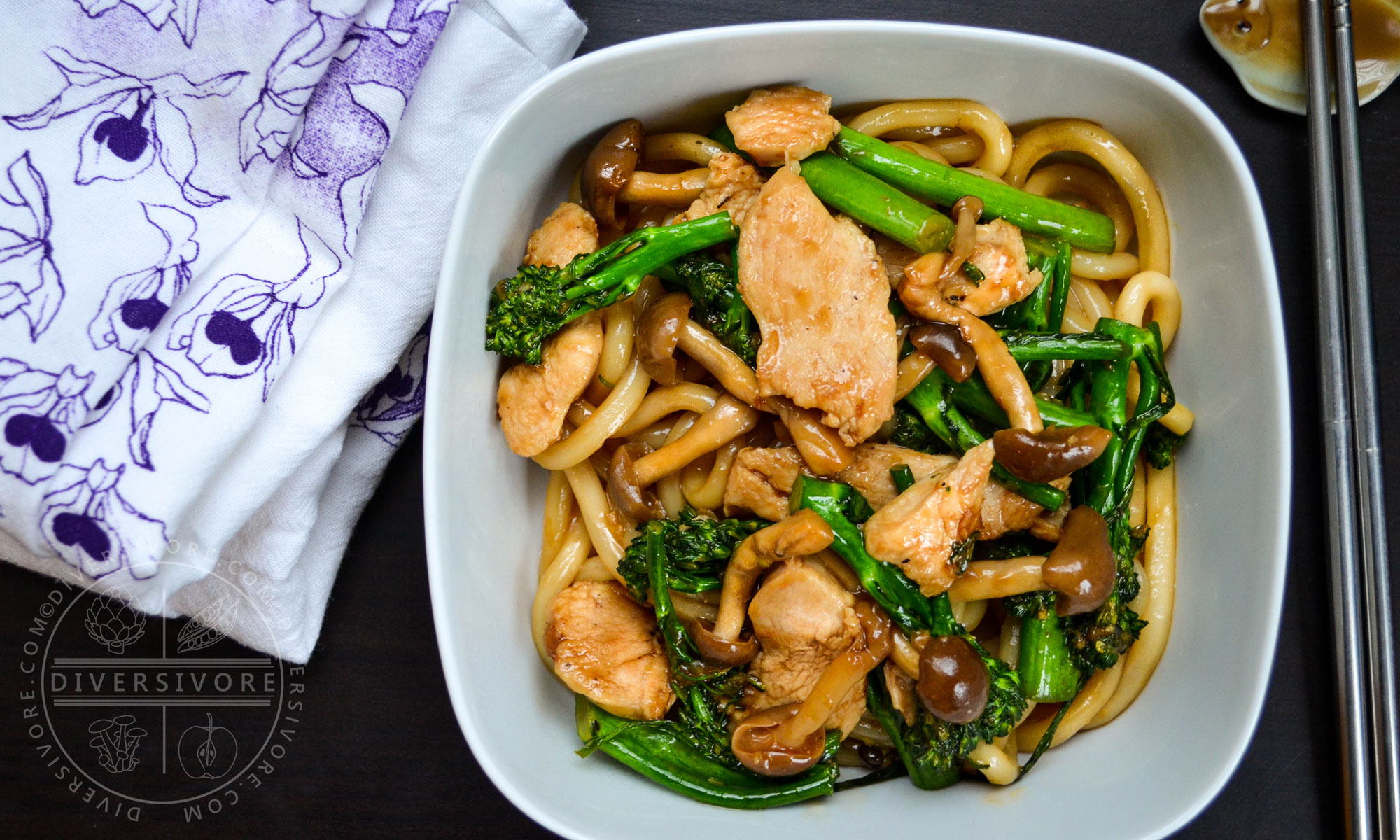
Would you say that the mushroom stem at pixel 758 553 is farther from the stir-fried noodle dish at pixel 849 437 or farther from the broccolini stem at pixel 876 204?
the broccolini stem at pixel 876 204

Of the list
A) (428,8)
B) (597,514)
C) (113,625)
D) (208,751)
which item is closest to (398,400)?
(597,514)

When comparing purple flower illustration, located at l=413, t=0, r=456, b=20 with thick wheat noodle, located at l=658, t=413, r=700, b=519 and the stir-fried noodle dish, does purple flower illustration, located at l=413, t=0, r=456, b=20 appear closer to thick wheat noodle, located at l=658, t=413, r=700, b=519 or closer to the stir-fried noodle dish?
the stir-fried noodle dish

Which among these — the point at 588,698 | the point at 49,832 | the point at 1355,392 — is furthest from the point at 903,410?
the point at 49,832

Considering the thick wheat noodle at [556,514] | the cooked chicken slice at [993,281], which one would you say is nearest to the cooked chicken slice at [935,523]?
the cooked chicken slice at [993,281]

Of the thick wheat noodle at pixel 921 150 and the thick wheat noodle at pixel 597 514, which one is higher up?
the thick wheat noodle at pixel 921 150

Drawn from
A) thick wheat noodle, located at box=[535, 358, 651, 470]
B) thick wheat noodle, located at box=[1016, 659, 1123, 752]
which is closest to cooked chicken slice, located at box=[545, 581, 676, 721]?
thick wheat noodle, located at box=[535, 358, 651, 470]

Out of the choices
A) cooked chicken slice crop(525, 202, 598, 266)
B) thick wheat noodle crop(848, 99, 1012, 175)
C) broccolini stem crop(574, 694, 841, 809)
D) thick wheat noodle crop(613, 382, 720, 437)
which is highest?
thick wheat noodle crop(848, 99, 1012, 175)
